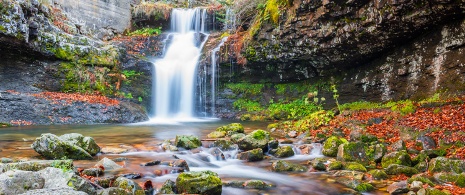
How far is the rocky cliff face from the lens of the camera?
1053cm

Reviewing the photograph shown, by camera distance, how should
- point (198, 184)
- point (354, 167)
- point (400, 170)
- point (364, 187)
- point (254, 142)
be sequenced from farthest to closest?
1. point (254, 142)
2. point (354, 167)
3. point (400, 170)
4. point (364, 187)
5. point (198, 184)

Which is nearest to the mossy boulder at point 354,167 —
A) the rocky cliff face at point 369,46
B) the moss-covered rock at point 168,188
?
the moss-covered rock at point 168,188

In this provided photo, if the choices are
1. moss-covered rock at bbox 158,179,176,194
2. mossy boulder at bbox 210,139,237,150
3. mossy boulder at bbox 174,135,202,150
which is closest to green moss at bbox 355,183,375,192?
moss-covered rock at bbox 158,179,176,194

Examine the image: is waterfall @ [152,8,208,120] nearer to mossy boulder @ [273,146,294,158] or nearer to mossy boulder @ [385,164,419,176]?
mossy boulder @ [273,146,294,158]

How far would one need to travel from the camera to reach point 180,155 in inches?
271

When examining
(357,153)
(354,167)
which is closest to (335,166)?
(354,167)

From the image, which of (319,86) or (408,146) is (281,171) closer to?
(408,146)

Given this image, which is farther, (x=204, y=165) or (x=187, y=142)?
(x=187, y=142)

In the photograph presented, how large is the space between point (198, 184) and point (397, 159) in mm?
3678

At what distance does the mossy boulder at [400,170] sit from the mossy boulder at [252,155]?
8.02 feet

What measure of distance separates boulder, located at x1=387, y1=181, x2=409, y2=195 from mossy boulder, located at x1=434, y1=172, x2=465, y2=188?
0.60 metres

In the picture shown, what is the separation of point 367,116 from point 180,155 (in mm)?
6166

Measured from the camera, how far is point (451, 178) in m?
4.88

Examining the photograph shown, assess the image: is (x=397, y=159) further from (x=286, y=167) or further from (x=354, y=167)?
(x=286, y=167)
